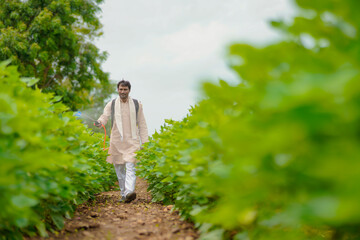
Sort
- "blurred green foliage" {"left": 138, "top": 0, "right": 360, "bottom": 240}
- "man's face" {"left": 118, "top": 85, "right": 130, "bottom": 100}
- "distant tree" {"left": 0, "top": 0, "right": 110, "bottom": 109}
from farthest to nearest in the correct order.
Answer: "distant tree" {"left": 0, "top": 0, "right": 110, "bottom": 109}
"man's face" {"left": 118, "top": 85, "right": 130, "bottom": 100}
"blurred green foliage" {"left": 138, "top": 0, "right": 360, "bottom": 240}

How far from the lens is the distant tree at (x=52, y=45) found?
63.0 ft

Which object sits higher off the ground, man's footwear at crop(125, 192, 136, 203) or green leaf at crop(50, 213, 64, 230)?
man's footwear at crop(125, 192, 136, 203)

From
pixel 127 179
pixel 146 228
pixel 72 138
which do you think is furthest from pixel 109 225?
pixel 127 179

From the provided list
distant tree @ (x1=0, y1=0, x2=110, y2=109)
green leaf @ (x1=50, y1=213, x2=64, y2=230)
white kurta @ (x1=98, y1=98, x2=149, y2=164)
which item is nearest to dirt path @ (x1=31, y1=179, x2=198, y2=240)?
green leaf @ (x1=50, y1=213, x2=64, y2=230)

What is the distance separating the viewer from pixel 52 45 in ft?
65.6

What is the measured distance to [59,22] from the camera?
19.8 m

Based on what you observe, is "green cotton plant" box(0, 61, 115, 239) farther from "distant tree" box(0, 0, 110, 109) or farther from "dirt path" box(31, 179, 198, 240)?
"distant tree" box(0, 0, 110, 109)

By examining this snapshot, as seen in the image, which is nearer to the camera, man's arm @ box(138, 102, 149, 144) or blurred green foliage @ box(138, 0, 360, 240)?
blurred green foliage @ box(138, 0, 360, 240)

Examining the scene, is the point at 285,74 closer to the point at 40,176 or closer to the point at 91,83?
the point at 40,176

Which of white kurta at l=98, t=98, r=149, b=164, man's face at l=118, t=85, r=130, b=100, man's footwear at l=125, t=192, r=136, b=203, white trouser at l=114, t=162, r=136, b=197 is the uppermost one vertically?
man's face at l=118, t=85, r=130, b=100

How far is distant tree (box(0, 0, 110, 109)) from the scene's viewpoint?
1919cm

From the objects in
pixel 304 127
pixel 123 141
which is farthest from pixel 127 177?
pixel 304 127

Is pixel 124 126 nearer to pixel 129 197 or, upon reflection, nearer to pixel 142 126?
pixel 142 126

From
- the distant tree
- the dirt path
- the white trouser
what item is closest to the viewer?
the dirt path
